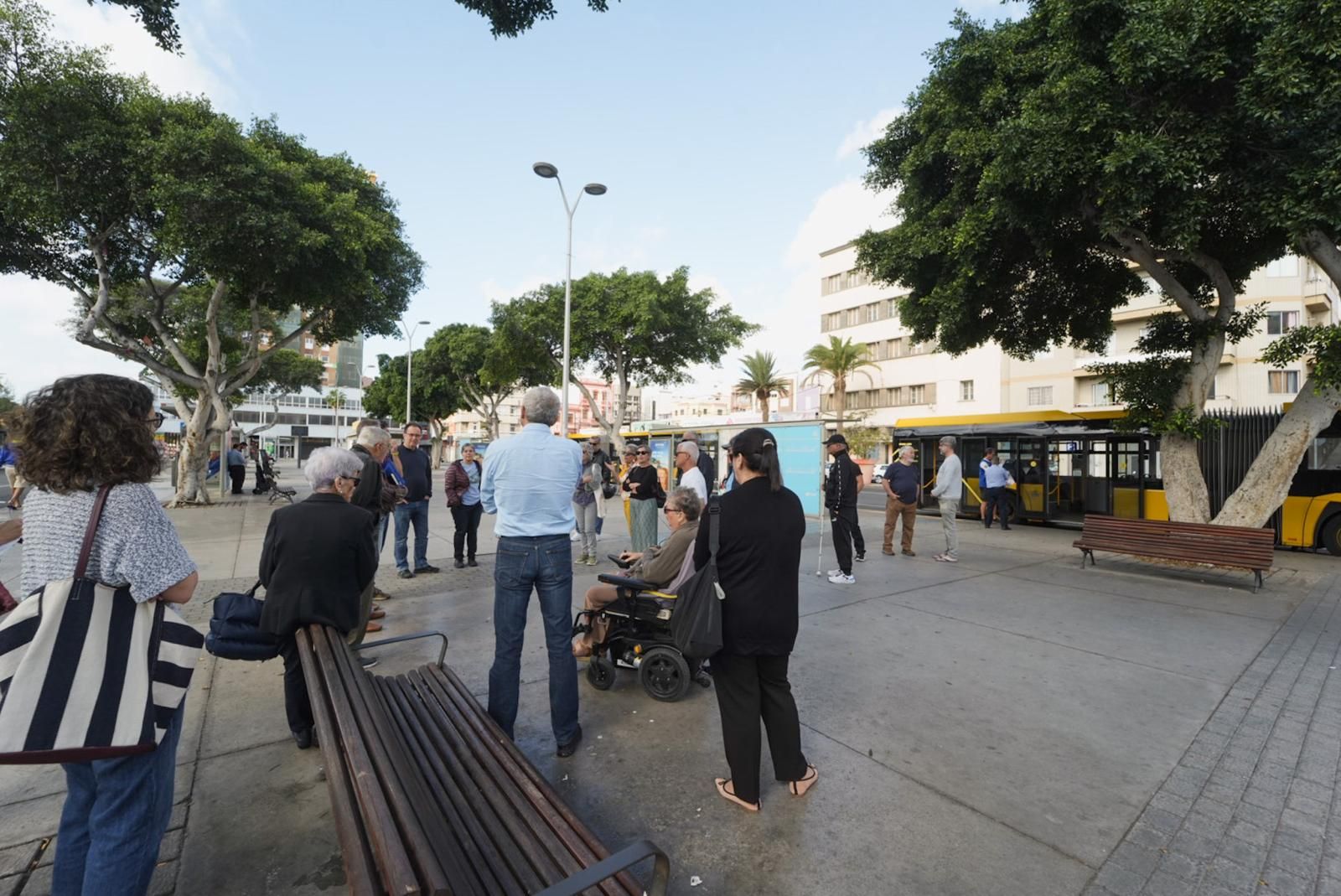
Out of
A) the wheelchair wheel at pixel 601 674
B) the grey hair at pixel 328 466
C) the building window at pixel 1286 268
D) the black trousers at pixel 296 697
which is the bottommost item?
the wheelchair wheel at pixel 601 674

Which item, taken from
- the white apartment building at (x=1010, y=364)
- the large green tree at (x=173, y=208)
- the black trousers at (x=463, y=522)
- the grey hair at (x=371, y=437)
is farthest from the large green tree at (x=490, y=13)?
the white apartment building at (x=1010, y=364)

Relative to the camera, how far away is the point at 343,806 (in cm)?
150

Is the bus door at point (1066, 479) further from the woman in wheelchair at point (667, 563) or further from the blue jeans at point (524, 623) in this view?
the blue jeans at point (524, 623)

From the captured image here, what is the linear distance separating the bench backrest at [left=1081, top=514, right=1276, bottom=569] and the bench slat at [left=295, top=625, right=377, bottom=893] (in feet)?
30.8

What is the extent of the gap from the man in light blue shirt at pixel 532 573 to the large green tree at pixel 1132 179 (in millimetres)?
8285

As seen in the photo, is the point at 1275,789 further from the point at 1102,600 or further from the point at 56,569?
the point at 56,569

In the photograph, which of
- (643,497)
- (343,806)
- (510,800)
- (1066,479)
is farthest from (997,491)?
(343,806)

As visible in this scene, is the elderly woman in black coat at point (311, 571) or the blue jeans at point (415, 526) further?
the blue jeans at point (415, 526)

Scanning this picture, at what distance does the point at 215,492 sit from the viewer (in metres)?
19.5

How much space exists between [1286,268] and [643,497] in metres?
37.1

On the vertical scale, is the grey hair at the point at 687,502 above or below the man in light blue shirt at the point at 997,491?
above

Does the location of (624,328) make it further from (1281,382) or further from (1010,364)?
(1281,382)

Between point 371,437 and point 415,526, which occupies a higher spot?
point 371,437

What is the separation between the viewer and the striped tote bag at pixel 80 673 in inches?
61.9
